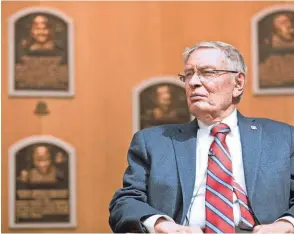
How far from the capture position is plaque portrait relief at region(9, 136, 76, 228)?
347 centimetres

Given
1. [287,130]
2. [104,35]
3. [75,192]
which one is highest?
[104,35]

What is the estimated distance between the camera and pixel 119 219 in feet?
6.84

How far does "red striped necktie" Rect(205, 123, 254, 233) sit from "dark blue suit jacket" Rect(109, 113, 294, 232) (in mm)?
24

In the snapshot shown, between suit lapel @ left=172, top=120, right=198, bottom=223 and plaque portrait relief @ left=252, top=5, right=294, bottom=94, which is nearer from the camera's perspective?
suit lapel @ left=172, top=120, right=198, bottom=223

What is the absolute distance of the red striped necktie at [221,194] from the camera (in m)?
2.04

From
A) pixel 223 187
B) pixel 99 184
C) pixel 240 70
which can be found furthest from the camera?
pixel 99 184

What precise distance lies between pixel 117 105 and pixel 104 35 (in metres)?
0.25

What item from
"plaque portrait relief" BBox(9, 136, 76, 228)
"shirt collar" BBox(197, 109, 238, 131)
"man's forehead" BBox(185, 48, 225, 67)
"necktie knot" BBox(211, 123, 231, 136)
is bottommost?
"plaque portrait relief" BBox(9, 136, 76, 228)

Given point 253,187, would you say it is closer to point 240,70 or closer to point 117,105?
point 240,70

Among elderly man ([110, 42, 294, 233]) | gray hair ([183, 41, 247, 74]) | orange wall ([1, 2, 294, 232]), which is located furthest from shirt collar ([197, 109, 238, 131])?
orange wall ([1, 2, 294, 232])

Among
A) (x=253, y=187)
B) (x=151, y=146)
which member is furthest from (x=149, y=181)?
(x=253, y=187)

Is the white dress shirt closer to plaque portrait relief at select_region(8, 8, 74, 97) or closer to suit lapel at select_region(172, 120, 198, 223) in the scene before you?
suit lapel at select_region(172, 120, 198, 223)

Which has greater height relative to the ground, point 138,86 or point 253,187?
point 138,86

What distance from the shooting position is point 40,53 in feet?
11.6
